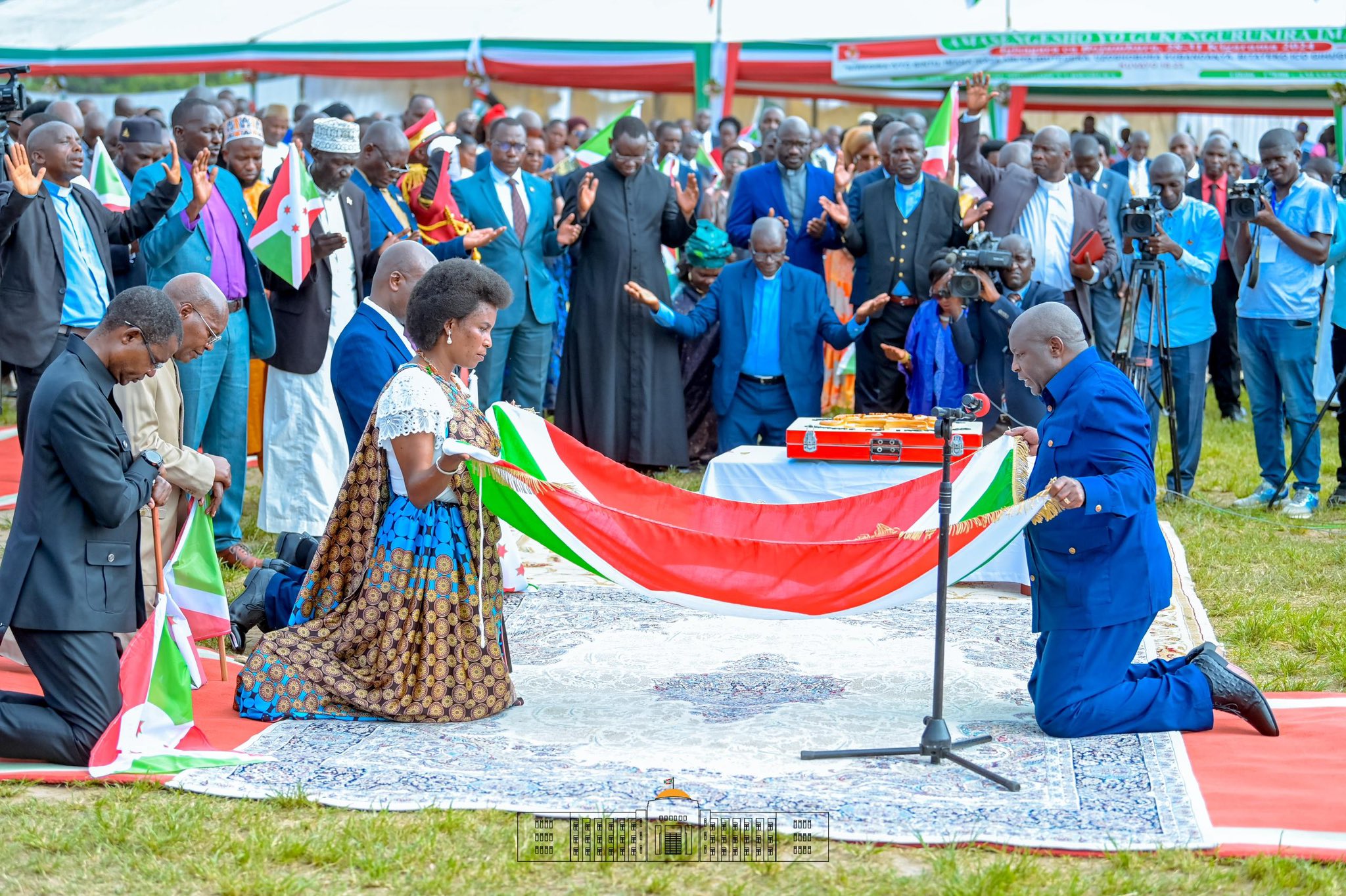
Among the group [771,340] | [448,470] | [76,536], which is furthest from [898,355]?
[76,536]

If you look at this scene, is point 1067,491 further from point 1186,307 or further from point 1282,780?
point 1186,307

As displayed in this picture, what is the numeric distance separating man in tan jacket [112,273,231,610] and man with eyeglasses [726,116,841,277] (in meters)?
5.18

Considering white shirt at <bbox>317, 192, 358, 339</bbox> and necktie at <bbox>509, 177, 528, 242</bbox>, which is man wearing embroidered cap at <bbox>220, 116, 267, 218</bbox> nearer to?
white shirt at <bbox>317, 192, 358, 339</bbox>

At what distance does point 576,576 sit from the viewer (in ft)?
25.0

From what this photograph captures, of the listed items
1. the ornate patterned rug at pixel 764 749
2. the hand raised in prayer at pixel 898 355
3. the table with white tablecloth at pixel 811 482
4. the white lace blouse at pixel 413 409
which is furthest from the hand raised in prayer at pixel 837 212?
the white lace blouse at pixel 413 409

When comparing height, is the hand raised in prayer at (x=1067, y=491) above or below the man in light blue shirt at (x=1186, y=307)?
below

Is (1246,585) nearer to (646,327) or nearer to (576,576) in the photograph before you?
(576,576)

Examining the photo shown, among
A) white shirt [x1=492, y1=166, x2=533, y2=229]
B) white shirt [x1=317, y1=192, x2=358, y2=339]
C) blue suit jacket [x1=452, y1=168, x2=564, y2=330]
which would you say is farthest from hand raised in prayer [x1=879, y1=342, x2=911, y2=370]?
white shirt [x1=317, y1=192, x2=358, y2=339]

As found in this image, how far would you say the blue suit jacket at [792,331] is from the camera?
9.26 meters

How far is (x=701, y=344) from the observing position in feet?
34.1

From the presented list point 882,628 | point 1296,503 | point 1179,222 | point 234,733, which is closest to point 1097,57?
point 1179,222

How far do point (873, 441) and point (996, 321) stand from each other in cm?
129

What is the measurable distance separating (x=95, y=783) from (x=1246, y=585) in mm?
5327

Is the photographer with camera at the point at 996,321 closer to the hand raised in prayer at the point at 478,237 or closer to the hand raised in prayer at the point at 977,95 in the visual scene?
the hand raised in prayer at the point at 977,95
